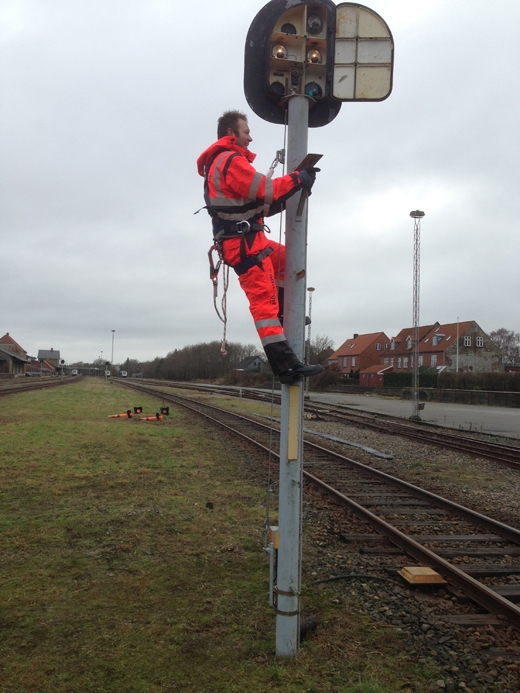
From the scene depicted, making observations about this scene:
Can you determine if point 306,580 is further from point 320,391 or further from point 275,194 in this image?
point 320,391

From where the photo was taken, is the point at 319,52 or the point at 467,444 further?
the point at 467,444

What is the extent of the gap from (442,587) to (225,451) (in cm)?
733

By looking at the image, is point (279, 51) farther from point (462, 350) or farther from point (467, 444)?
A: point (462, 350)

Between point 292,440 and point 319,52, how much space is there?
85.9 inches

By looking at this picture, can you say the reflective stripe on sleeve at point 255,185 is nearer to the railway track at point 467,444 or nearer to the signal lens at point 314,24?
the signal lens at point 314,24

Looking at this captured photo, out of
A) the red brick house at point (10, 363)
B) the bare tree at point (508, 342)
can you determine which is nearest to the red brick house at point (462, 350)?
the bare tree at point (508, 342)

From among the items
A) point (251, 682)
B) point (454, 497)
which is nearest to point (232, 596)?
point (251, 682)

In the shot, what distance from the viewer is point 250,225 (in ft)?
9.77

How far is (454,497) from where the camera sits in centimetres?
770

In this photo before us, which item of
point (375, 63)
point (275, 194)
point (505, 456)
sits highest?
point (375, 63)

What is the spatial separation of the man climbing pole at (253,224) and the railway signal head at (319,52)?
449 millimetres

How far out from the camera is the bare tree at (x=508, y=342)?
98.5 m

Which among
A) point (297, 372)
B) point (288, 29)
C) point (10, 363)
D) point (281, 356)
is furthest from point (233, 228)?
point (10, 363)

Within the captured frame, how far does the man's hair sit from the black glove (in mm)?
690
